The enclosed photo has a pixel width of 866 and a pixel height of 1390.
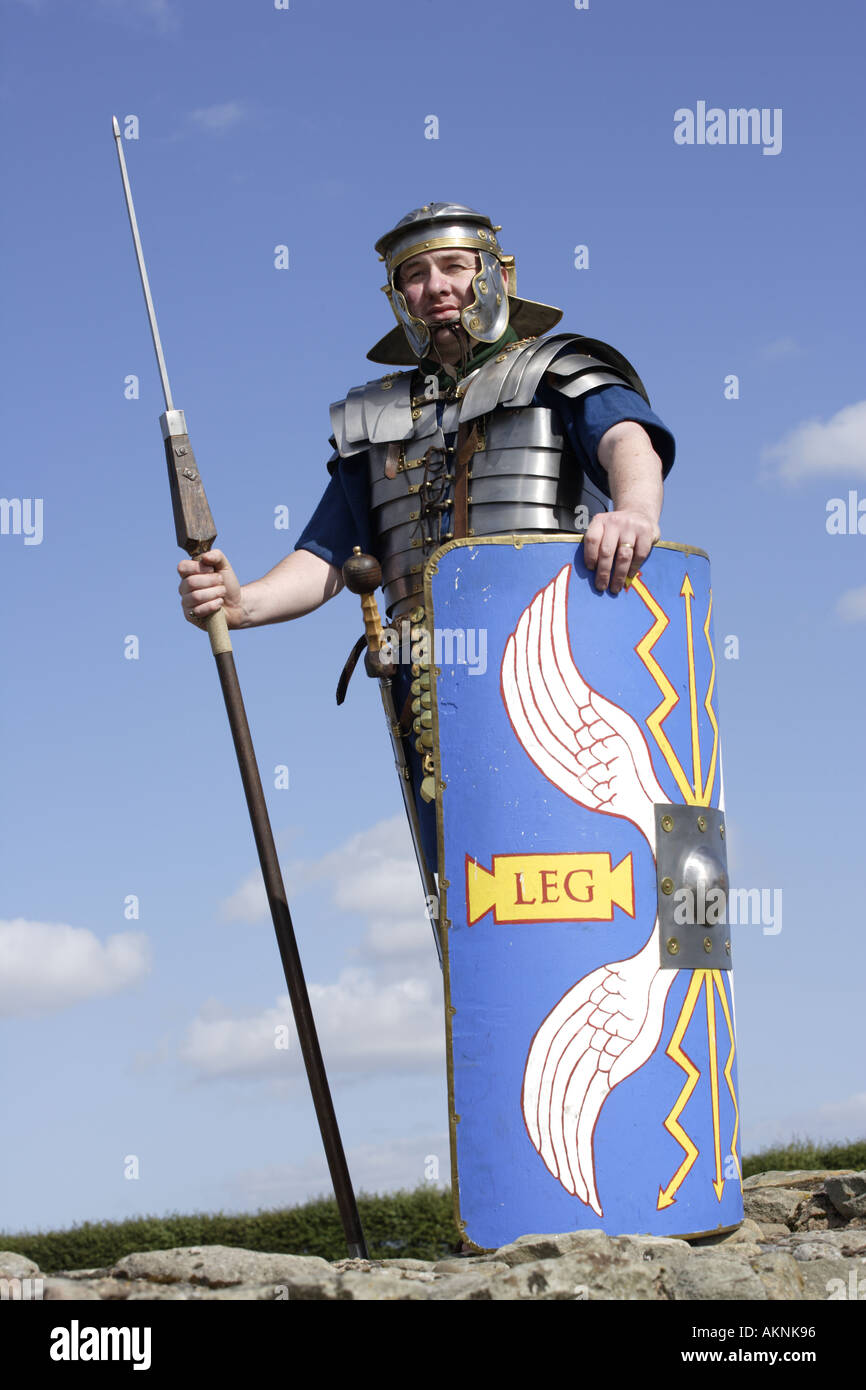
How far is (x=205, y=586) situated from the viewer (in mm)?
5746

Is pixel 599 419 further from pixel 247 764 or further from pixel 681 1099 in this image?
pixel 681 1099

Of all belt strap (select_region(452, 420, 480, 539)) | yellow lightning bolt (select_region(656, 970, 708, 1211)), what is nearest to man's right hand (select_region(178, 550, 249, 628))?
belt strap (select_region(452, 420, 480, 539))

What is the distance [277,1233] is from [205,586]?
4.02m

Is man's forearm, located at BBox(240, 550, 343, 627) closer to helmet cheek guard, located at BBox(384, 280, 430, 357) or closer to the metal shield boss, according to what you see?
helmet cheek guard, located at BBox(384, 280, 430, 357)

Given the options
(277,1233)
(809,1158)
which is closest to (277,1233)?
(277,1233)

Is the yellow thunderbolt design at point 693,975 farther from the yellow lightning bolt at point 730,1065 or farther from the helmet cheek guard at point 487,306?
the helmet cheek guard at point 487,306

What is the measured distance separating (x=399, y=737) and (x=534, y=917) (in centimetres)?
123

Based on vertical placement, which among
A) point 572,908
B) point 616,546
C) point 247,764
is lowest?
point 572,908

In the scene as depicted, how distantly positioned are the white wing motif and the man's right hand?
135 cm

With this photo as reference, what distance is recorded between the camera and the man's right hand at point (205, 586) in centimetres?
574

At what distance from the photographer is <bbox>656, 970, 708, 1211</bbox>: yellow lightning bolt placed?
4.83 m
